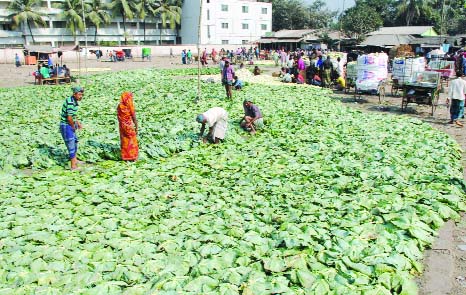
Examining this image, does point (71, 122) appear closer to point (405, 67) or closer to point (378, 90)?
point (378, 90)

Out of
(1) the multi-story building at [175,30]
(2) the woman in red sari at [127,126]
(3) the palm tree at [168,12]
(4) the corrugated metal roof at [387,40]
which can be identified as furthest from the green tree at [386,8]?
(2) the woman in red sari at [127,126]

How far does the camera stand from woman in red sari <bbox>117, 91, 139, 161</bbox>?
898cm

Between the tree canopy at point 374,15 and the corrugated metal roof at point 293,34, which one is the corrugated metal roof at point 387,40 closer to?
the tree canopy at point 374,15

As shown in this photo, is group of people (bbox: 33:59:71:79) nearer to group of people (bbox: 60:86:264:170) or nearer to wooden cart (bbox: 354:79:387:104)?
group of people (bbox: 60:86:264:170)

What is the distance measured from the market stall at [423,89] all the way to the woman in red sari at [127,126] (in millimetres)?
10092

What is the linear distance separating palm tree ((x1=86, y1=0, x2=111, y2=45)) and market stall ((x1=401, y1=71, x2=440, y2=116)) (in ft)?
165

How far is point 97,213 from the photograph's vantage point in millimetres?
6180

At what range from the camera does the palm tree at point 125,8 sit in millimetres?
58575

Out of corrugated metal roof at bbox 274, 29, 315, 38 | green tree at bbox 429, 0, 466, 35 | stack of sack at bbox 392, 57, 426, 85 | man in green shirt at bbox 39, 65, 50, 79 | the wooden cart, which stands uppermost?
green tree at bbox 429, 0, 466, 35

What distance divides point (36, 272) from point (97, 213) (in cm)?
168

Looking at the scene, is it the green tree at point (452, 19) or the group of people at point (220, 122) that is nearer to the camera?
the group of people at point (220, 122)

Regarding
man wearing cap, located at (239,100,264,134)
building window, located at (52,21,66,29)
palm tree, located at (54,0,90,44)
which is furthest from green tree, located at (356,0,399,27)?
man wearing cap, located at (239,100,264,134)

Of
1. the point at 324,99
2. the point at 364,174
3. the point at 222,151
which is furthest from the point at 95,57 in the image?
the point at 364,174

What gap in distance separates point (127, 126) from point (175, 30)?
6492 cm
